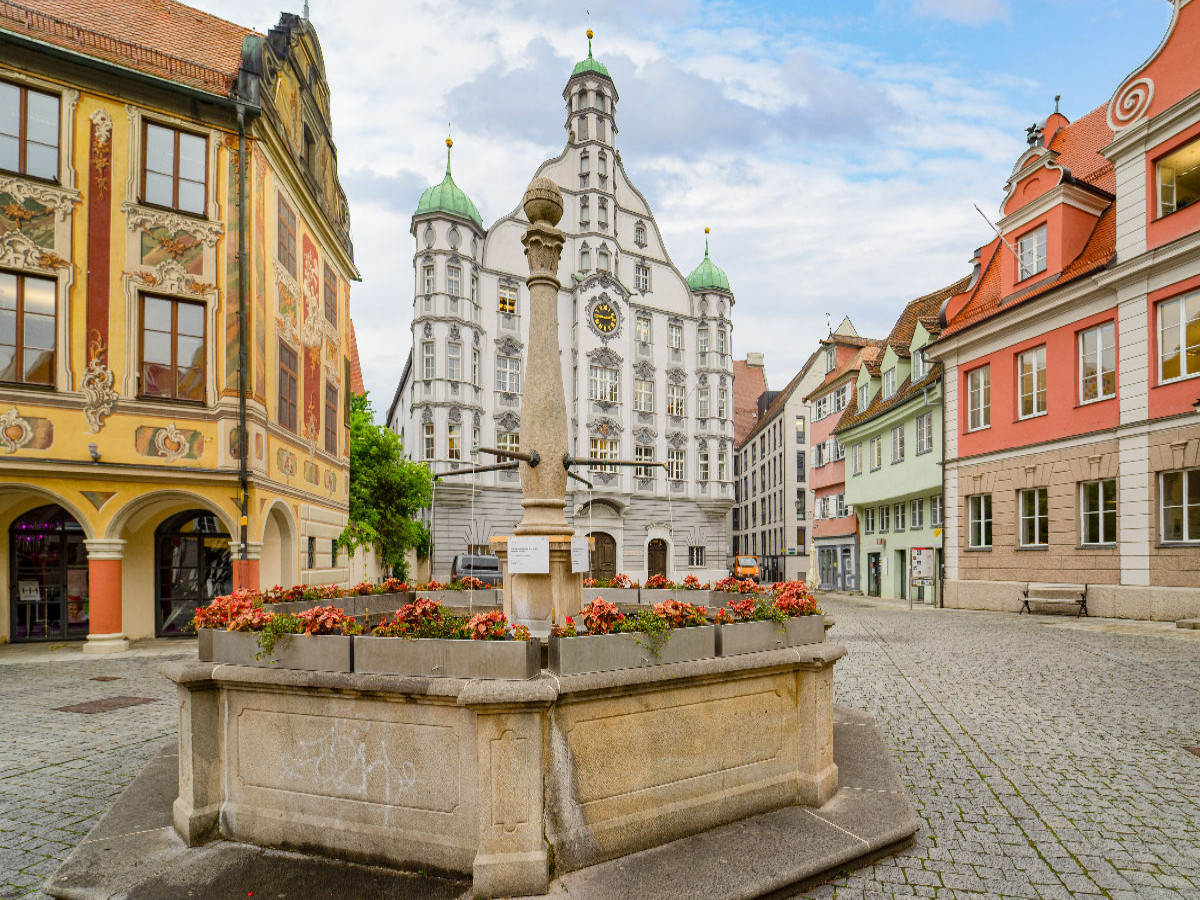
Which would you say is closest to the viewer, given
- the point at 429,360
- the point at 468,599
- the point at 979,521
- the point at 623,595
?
the point at 623,595

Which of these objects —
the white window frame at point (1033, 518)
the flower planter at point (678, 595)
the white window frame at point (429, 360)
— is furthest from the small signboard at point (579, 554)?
the white window frame at point (429, 360)

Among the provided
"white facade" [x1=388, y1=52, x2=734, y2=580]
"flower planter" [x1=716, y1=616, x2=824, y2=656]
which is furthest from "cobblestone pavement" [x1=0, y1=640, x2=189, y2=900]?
"white facade" [x1=388, y1=52, x2=734, y2=580]

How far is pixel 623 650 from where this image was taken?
4.23m

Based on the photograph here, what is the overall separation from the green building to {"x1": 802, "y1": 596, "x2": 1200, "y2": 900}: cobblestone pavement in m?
12.9

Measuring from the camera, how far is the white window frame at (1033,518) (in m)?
20.6

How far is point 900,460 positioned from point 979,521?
6.02 meters

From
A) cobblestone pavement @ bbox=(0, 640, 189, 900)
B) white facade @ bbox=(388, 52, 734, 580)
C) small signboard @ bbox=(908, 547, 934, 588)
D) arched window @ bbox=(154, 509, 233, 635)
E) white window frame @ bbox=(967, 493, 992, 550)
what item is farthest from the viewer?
white facade @ bbox=(388, 52, 734, 580)

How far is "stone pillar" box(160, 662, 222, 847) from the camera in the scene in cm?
446

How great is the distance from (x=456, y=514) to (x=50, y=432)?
2219cm

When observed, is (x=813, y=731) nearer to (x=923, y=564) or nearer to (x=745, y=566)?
(x=923, y=564)

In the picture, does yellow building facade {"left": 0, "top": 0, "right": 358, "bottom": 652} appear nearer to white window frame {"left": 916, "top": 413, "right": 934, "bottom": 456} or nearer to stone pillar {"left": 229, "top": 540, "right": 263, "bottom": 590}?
stone pillar {"left": 229, "top": 540, "right": 263, "bottom": 590}

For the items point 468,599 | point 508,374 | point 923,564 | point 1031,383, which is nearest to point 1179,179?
point 1031,383

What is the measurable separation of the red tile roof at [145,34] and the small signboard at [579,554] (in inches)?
558

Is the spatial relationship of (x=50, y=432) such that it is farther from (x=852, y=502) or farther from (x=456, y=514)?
(x=852, y=502)
